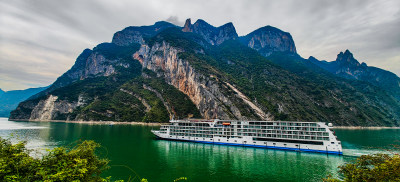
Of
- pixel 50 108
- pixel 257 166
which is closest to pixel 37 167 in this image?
pixel 257 166

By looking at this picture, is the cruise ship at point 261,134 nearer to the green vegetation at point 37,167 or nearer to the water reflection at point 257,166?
the water reflection at point 257,166

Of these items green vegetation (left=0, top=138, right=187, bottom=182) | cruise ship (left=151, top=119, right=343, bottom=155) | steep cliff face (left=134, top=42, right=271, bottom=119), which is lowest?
cruise ship (left=151, top=119, right=343, bottom=155)

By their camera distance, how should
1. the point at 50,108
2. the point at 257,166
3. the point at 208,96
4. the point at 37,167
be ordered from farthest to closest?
1. the point at 50,108
2. the point at 208,96
3. the point at 257,166
4. the point at 37,167

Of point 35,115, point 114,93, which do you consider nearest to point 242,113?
point 114,93

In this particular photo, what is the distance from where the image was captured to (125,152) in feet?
163

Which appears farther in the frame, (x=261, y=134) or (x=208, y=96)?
(x=208, y=96)

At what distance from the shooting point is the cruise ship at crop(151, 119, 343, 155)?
54906mm

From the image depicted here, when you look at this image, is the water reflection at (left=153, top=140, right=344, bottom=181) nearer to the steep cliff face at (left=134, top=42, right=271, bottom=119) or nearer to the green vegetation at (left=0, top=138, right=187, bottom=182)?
the green vegetation at (left=0, top=138, right=187, bottom=182)

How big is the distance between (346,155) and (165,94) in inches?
6260

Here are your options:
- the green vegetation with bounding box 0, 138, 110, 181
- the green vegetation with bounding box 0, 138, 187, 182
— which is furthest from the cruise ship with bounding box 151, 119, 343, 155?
the green vegetation with bounding box 0, 138, 110, 181

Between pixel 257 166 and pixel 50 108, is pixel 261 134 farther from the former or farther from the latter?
pixel 50 108

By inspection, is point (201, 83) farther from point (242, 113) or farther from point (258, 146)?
point (258, 146)

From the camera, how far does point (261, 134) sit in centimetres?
6325

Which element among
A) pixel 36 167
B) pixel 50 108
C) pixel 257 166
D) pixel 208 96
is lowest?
pixel 257 166
